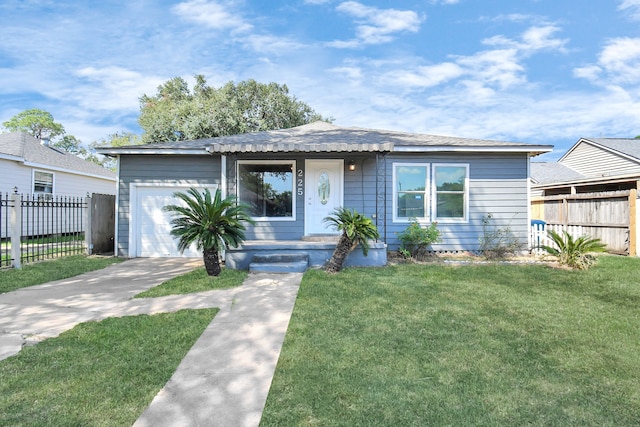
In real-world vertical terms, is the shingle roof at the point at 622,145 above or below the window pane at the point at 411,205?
above

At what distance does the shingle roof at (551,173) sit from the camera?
714 inches

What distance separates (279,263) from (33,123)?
133 feet

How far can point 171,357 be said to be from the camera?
3.07 metres

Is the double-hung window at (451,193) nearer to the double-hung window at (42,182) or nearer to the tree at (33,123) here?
the double-hung window at (42,182)

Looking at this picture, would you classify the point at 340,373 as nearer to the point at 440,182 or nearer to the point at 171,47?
the point at 440,182

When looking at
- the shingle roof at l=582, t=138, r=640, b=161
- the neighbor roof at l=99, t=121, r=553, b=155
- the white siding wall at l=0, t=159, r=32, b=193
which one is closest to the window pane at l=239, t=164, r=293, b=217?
A: the neighbor roof at l=99, t=121, r=553, b=155

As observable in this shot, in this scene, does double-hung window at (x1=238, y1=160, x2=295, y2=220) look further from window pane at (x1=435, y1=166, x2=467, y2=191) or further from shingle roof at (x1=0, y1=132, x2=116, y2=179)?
shingle roof at (x1=0, y1=132, x2=116, y2=179)

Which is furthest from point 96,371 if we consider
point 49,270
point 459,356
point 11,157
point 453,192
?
point 11,157

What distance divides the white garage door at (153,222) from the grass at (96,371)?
18.2 ft

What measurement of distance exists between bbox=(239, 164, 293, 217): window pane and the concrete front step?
5.92 feet

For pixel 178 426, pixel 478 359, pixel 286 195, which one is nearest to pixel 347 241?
pixel 286 195

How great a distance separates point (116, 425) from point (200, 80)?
26246 millimetres

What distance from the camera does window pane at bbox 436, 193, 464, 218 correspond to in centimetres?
928

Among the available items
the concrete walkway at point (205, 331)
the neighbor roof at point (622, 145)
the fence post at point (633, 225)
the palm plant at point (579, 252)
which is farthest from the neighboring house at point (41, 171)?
the neighbor roof at point (622, 145)
